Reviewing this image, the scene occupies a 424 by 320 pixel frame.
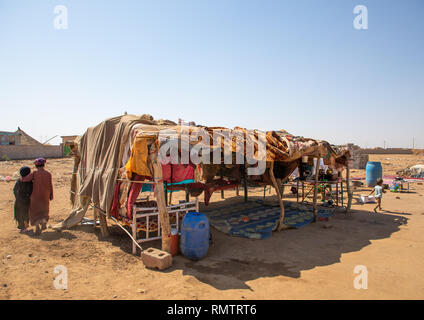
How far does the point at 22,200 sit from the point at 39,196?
52cm

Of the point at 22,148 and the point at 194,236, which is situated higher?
the point at 22,148

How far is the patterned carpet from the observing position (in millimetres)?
7297

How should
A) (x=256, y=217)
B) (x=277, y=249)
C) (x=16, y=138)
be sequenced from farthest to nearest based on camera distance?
1. (x=16, y=138)
2. (x=256, y=217)
3. (x=277, y=249)

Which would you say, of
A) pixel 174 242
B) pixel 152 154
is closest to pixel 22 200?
pixel 152 154

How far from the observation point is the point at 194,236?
5.48 m

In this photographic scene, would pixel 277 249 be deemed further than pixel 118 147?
No

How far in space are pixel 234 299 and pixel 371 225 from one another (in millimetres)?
6543

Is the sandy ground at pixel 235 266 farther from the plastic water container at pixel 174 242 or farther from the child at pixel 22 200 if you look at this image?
the child at pixel 22 200

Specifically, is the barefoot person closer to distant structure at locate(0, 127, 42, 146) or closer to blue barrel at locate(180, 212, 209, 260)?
blue barrel at locate(180, 212, 209, 260)

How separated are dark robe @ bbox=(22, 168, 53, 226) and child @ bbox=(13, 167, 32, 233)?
0.19 m

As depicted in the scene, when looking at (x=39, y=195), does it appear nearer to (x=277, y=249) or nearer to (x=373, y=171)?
(x=277, y=249)

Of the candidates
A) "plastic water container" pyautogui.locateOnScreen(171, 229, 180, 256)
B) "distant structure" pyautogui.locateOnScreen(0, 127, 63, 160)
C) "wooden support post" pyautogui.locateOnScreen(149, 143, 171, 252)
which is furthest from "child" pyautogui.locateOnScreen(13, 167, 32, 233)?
"distant structure" pyautogui.locateOnScreen(0, 127, 63, 160)

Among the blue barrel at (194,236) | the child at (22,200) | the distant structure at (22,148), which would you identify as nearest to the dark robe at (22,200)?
the child at (22,200)

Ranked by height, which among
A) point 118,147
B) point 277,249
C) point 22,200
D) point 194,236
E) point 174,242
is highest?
point 118,147
